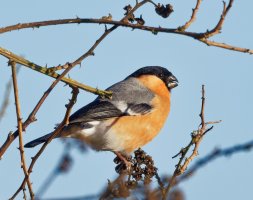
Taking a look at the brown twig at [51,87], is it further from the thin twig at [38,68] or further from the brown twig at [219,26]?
the brown twig at [219,26]

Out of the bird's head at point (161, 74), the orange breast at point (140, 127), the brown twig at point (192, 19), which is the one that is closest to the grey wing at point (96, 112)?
the orange breast at point (140, 127)

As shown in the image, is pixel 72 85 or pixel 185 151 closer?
pixel 72 85

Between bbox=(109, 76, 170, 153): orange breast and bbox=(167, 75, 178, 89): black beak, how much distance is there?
2.08 feet

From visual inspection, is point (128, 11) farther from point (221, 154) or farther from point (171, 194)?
point (221, 154)

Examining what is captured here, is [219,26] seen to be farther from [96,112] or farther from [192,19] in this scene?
[96,112]

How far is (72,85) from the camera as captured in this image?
6.40 feet

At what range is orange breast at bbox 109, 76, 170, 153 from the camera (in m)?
5.02

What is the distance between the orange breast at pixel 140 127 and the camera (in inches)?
197

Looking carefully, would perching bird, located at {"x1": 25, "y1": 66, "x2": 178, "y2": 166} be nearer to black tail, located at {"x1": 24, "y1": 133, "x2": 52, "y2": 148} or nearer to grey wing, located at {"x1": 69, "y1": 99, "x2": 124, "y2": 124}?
grey wing, located at {"x1": 69, "y1": 99, "x2": 124, "y2": 124}

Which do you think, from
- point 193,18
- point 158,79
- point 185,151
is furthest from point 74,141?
point 158,79

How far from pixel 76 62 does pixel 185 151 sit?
78 centimetres

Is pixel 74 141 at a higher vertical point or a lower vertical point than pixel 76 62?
lower

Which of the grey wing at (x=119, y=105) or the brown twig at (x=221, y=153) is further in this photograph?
the grey wing at (x=119, y=105)

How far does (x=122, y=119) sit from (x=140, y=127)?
0.24 meters
